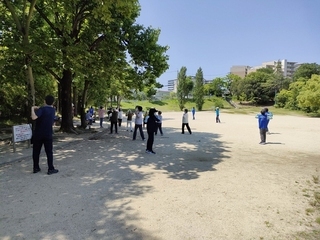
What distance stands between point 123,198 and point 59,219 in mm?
1261

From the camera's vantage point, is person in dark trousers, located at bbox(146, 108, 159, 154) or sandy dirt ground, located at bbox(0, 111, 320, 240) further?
person in dark trousers, located at bbox(146, 108, 159, 154)

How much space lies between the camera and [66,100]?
1454 cm

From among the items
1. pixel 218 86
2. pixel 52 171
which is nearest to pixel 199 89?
pixel 218 86

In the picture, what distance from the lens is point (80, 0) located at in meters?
11.9

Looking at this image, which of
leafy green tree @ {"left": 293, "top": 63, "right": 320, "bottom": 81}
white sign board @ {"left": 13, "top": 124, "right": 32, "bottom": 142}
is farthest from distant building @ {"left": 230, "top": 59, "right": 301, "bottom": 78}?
white sign board @ {"left": 13, "top": 124, "right": 32, "bottom": 142}

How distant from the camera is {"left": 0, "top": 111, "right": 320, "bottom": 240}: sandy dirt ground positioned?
3547mm

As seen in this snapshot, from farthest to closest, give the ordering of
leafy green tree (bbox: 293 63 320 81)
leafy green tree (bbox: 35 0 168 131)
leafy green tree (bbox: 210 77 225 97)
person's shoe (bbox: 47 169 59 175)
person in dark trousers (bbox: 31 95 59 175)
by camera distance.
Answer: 1. leafy green tree (bbox: 210 77 225 97)
2. leafy green tree (bbox: 293 63 320 81)
3. leafy green tree (bbox: 35 0 168 131)
4. person's shoe (bbox: 47 169 59 175)
5. person in dark trousers (bbox: 31 95 59 175)

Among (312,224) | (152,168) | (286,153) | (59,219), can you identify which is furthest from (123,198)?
(286,153)

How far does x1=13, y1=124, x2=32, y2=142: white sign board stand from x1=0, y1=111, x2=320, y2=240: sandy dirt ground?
59.2 inches

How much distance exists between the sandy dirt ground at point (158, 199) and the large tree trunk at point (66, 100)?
679 centimetres

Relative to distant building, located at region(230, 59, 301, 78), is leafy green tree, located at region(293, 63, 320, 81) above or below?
below

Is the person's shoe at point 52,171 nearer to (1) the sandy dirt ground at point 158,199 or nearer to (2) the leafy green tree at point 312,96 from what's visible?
(1) the sandy dirt ground at point 158,199

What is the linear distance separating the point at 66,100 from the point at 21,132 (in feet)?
18.5

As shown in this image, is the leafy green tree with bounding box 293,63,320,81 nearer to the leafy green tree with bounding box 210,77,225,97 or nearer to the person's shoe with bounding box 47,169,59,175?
the leafy green tree with bounding box 210,77,225,97
